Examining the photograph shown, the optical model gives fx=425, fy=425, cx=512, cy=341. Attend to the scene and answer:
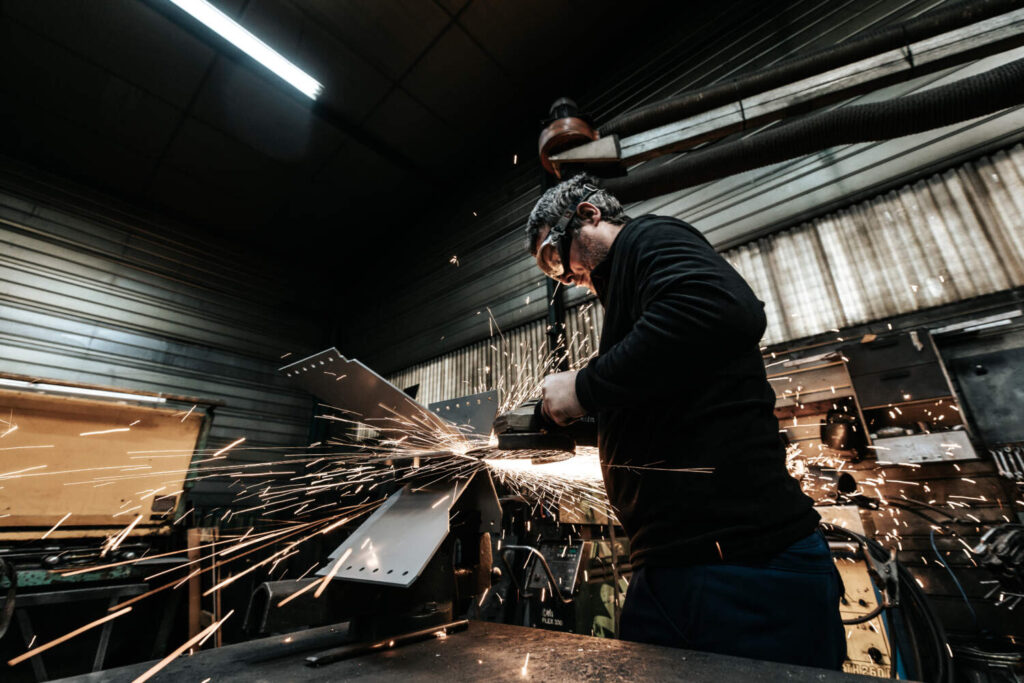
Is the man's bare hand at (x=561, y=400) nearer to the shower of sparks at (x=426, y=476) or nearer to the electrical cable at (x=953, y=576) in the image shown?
the shower of sparks at (x=426, y=476)

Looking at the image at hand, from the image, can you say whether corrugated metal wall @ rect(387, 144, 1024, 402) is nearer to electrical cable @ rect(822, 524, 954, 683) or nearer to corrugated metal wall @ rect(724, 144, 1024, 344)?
corrugated metal wall @ rect(724, 144, 1024, 344)

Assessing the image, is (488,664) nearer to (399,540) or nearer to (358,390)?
(399,540)

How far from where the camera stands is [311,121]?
565cm

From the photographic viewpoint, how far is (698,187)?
380 centimetres

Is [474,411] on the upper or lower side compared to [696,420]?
upper

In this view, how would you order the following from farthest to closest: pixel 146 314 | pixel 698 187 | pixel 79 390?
pixel 146 314 → pixel 698 187 → pixel 79 390

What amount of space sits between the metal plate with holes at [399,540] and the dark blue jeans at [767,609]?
622mm

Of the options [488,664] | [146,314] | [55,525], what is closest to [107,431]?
[55,525]

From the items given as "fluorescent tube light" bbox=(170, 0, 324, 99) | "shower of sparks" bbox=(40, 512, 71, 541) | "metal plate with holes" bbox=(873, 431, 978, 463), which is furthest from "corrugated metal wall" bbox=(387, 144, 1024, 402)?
"shower of sparks" bbox=(40, 512, 71, 541)

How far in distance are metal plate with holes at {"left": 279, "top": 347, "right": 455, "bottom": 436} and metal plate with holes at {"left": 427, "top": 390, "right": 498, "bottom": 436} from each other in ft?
0.28

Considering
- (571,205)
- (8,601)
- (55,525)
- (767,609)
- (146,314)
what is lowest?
(8,601)

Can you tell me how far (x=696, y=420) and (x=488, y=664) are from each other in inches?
29.2

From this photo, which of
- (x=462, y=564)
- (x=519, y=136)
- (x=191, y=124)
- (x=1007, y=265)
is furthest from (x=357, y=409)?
(x=191, y=124)

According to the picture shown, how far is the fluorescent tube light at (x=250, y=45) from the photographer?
14.5 feet
